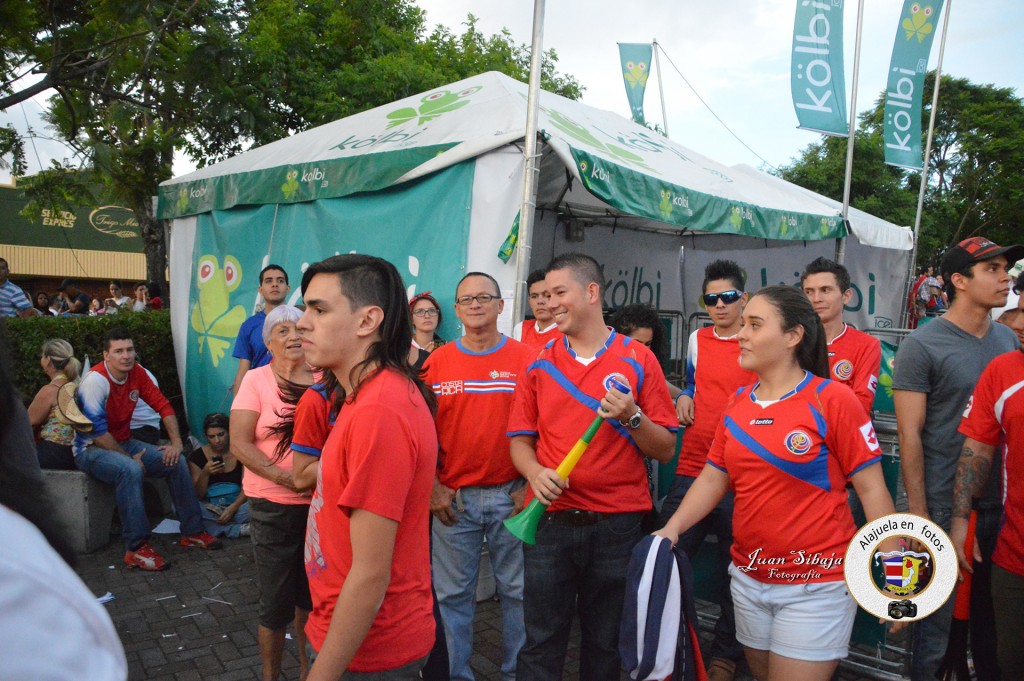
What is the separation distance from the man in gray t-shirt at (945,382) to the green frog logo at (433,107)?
483cm

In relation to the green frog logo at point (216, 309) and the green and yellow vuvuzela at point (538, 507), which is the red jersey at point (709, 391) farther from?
the green frog logo at point (216, 309)

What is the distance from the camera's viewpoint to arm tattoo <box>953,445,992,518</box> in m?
3.06

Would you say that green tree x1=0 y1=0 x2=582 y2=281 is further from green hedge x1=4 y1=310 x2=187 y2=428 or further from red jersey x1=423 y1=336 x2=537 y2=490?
red jersey x1=423 y1=336 x2=537 y2=490

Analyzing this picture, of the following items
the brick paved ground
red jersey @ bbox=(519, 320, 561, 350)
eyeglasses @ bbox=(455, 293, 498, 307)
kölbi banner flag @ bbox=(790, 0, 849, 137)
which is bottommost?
the brick paved ground

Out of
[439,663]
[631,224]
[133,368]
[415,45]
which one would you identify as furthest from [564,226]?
[415,45]

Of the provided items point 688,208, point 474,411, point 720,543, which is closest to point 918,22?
point 688,208

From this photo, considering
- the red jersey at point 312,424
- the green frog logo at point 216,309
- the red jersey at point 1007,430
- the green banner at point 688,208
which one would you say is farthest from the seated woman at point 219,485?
the red jersey at point 1007,430

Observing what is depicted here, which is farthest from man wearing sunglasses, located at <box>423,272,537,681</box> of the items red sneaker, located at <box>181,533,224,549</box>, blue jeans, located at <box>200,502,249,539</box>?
blue jeans, located at <box>200,502,249,539</box>

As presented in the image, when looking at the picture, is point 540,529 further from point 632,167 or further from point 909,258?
point 909,258

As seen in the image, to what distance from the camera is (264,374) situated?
370 centimetres

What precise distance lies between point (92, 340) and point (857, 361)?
7322 millimetres

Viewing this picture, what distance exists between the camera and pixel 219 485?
663 cm

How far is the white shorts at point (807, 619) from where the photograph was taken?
2.58m

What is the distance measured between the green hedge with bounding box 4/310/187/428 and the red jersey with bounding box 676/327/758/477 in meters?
5.40
